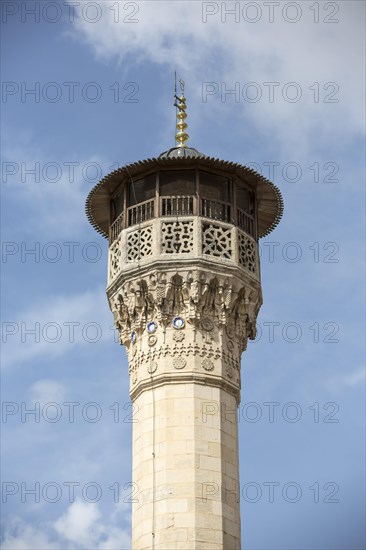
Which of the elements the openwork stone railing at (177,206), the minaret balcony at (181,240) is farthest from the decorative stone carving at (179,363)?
the openwork stone railing at (177,206)

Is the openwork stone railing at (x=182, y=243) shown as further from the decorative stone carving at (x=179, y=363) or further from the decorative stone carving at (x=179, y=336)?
the decorative stone carving at (x=179, y=363)

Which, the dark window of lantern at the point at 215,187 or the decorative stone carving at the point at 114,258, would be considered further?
the dark window of lantern at the point at 215,187

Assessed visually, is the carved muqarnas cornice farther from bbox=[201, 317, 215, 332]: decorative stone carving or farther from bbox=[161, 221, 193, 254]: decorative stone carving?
bbox=[161, 221, 193, 254]: decorative stone carving

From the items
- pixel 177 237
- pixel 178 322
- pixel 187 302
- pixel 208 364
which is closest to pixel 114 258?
pixel 177 237

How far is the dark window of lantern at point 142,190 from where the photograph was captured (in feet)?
82.7

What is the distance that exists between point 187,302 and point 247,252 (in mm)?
1726

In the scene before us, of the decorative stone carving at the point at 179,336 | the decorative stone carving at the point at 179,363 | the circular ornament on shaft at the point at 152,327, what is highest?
the circular ornament on shaft at the point at 152,327

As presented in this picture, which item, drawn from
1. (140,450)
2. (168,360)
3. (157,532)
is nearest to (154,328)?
(168,360)

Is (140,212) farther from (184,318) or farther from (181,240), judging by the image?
(184,318)

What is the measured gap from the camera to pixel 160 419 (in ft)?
76.5

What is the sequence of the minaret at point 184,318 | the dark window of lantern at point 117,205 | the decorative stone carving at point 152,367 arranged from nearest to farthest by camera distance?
the minaret at point 184,318
the decorative stone carving at point 152,367
the dark window of lantern at point 117,205

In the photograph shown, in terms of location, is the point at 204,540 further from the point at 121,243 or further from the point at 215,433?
the point at 121,243

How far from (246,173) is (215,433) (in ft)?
17.3

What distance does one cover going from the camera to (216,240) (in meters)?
24.6
